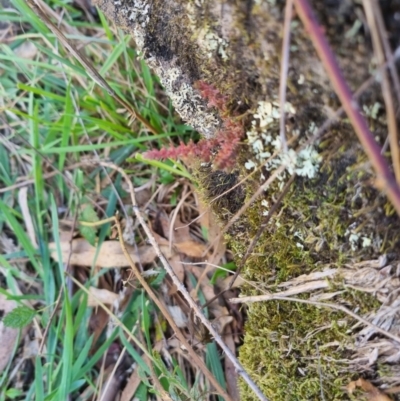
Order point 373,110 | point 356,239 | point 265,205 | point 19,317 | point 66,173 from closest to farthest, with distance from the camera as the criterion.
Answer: point 373,110 < point 356,239 < point 265,205 < point 19,317 < point 66,173

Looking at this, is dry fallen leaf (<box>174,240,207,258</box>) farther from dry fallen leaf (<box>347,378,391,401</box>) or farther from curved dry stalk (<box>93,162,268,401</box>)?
dry fallen leaf (<box>347,378,391,401</box>)

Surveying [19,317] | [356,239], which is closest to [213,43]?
[356,239]

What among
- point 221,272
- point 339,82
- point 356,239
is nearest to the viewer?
point 339,82

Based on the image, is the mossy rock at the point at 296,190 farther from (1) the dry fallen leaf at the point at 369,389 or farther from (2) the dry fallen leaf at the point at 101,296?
(2) the dry fallen leaf at the point at 101,296

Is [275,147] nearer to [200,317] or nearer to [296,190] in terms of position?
[296,190]

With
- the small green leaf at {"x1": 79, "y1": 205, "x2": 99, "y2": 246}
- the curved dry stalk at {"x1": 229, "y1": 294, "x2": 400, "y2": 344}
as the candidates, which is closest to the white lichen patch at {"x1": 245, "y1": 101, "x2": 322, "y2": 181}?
the curved dry stalk at {"x1": 229, "y1": 294, "x2": 400, "y2": 344}

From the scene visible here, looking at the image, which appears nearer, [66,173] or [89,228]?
[89,228]

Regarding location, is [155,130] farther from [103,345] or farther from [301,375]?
[301,375]
